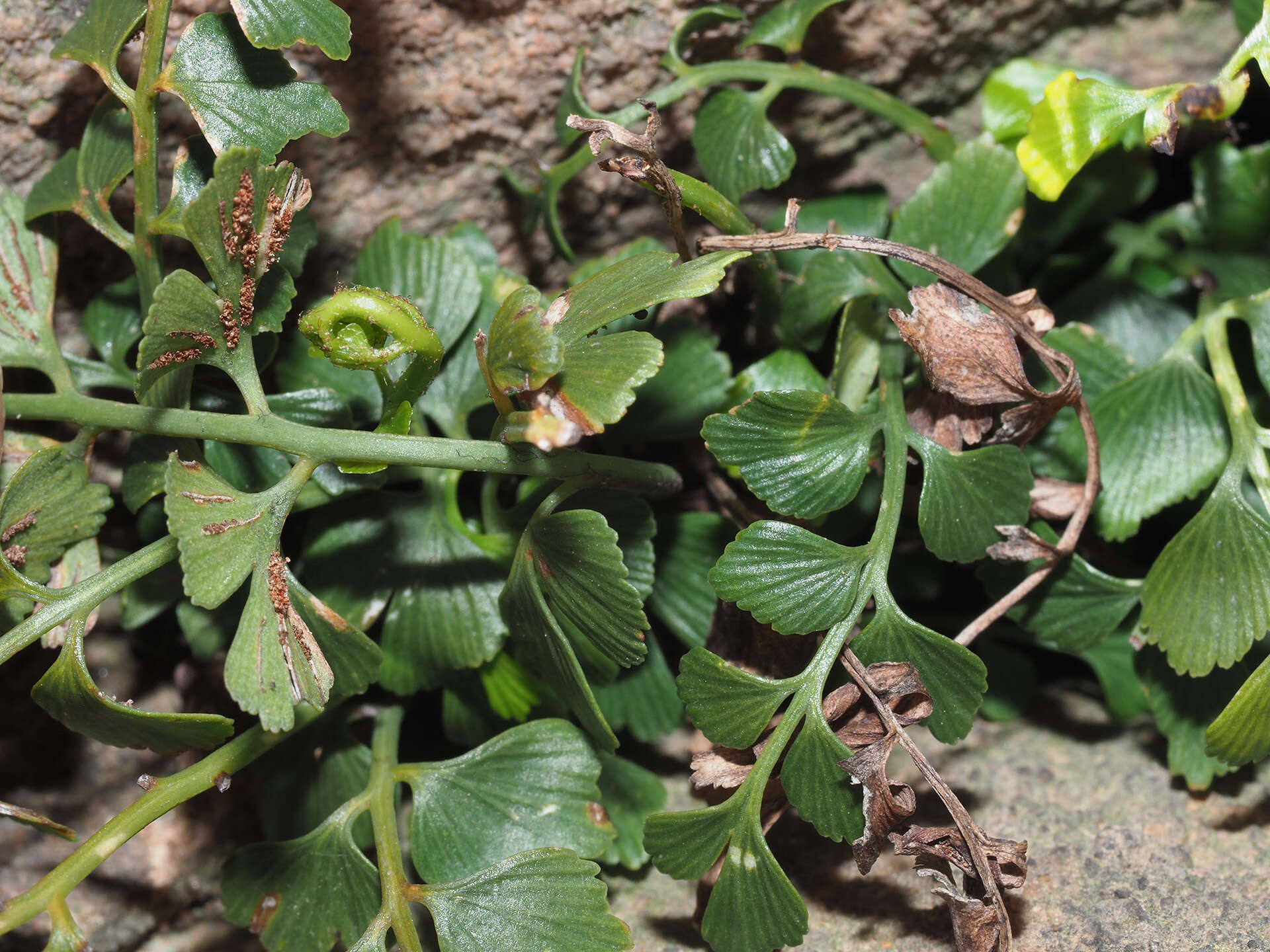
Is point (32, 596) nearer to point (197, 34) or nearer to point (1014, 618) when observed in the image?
point (197, 34)

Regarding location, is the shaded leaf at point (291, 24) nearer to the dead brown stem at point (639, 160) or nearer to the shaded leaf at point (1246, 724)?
the dead brown stem at point (639, 160)

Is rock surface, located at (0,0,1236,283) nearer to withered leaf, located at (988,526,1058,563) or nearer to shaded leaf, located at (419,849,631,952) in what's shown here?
withered leaf, located at (988,526,1058,563)

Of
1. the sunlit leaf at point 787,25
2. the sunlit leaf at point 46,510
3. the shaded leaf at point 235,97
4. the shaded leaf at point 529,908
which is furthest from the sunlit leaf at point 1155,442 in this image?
the sunlit leaf at point 46,510

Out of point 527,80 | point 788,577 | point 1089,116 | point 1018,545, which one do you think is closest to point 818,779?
point 788,577

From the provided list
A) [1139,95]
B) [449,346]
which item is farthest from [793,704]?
[1139,95]

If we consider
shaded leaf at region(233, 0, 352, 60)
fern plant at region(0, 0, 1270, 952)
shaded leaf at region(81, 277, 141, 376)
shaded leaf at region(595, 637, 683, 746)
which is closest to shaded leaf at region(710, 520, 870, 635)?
fern plant at region(0, 0, 1270, 952)
